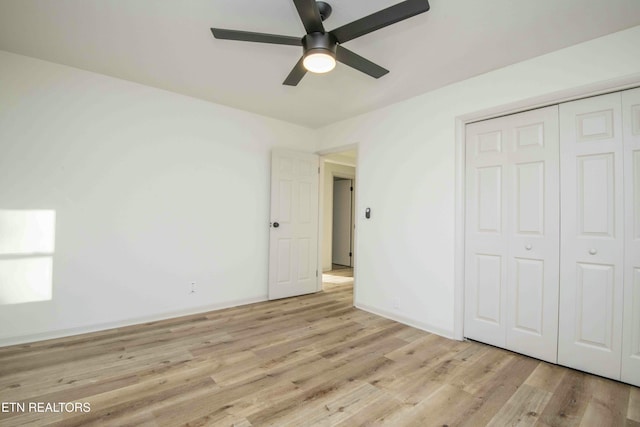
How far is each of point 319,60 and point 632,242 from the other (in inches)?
99.4

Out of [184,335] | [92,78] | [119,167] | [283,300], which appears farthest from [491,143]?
[92,78]

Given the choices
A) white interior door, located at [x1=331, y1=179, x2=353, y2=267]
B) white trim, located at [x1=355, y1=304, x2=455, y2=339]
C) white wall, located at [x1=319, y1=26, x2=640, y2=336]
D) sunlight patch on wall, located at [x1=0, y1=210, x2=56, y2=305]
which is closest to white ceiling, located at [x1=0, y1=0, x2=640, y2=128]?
white wall, located at [x1=319, y1=26, x2=640, y2=336]

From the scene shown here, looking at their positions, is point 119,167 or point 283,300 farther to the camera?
point 283,300

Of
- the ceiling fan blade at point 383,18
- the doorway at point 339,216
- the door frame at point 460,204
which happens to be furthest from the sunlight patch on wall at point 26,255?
the doorway at point 339,216

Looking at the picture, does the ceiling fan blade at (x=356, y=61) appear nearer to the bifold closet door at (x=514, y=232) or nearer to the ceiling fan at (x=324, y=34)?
the ceiling fan at (x=324, y=34)

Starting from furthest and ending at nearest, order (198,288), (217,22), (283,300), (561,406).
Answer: (283,300) < (198,288) < (217,22) < (561,406)

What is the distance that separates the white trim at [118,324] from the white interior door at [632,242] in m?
3.56

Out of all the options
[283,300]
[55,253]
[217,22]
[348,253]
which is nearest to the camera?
[217,22]

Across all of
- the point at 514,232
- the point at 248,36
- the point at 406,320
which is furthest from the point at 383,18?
the point at 406,320

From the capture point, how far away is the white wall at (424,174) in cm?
225

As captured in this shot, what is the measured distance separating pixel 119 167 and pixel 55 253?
975 millimetres

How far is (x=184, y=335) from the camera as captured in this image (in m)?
2.79

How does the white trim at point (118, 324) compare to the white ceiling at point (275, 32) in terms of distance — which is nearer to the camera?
the white ceiling at point (275, 32)

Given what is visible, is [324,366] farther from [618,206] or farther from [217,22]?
[217,22]
